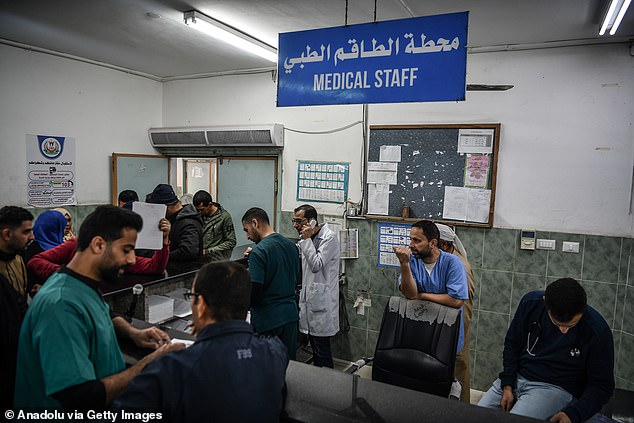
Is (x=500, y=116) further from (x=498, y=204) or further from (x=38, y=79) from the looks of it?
(x=38, y=79)

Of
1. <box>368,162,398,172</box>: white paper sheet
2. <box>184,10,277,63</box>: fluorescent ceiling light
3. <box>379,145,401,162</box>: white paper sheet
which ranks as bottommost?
<box>368,162,398,172</box>: white paper sheet

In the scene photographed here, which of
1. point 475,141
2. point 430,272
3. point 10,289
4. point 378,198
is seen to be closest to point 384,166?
point 378,198

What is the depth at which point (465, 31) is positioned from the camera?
243 centimetres

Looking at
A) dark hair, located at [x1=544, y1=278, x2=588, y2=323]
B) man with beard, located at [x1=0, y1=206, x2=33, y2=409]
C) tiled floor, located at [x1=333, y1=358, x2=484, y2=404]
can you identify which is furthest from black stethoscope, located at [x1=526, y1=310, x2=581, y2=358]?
man with beard, located at [x1=0, y1=206, x2=33, y2=409]

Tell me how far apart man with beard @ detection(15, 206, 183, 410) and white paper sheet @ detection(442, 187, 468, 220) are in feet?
10.5

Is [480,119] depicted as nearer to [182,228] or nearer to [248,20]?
[248,20]

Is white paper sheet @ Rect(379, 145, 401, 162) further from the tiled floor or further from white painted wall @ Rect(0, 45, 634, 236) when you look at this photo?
the tiled floor

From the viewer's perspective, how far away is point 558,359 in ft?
7.30

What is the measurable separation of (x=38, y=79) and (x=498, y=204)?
493cm

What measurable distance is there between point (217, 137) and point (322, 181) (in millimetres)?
1494

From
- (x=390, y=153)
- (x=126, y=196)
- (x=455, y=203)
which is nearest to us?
(x=455, y=203)

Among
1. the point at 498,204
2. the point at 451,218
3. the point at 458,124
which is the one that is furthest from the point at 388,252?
the point at 458,124

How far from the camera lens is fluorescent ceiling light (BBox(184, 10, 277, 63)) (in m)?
3.46

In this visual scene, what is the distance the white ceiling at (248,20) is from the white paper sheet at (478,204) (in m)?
1.35
